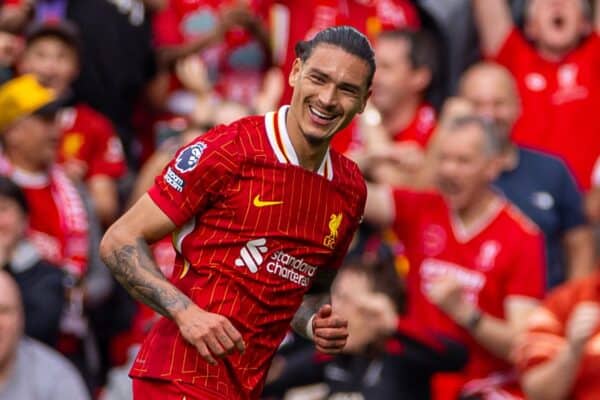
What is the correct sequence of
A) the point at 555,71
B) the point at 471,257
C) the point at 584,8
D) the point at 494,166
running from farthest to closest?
the point at 584,8 → the point at 555,71 → the point at 494,166 → the point at 471,257

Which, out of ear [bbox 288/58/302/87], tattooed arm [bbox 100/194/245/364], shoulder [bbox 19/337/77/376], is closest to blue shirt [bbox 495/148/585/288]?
shoulder [bbox 19/337/77/376]

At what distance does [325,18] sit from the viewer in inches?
382

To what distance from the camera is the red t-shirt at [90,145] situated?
8.98m

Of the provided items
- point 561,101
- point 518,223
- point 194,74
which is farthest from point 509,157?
point 194,74

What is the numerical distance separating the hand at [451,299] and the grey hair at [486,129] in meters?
0.85

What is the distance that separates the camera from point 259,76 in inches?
392

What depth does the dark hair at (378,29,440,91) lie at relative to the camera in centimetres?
935

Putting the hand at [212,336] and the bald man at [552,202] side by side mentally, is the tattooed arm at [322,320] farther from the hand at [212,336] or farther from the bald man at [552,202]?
the bald man at [552,202]

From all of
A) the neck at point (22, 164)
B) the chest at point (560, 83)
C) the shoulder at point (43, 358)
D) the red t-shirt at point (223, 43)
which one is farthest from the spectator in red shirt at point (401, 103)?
the shoulder at point (43, 358)

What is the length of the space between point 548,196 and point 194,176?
3706 millimetres

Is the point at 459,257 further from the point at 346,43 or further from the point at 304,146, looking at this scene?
the point at 346,43

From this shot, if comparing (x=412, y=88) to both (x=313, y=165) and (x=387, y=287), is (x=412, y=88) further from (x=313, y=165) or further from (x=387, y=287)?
(x=313, y=165)

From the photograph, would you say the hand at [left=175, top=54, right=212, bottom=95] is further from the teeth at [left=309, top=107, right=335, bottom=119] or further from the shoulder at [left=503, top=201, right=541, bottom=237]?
the teeth at [left=309, top=107, right=335, bottom=119]

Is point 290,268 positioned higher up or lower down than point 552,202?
higher up
